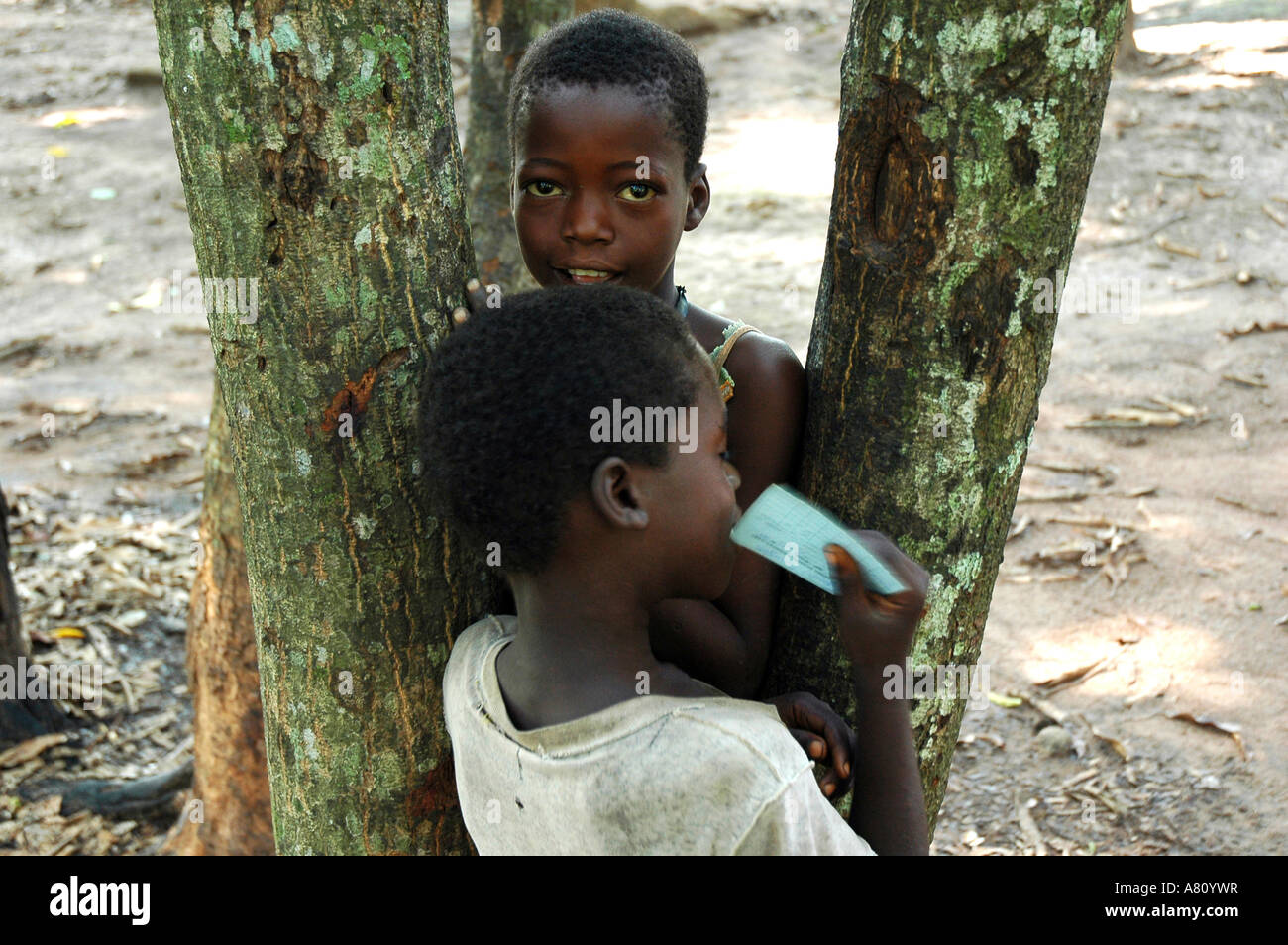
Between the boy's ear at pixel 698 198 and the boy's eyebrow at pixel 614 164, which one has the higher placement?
the boy's eyebrow at pixel 614 164

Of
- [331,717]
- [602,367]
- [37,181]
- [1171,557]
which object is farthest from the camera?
[37,181]

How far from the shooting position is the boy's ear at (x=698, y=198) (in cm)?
225

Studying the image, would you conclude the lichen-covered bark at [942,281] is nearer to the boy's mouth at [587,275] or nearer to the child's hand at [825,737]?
the child's hand at [825,737]

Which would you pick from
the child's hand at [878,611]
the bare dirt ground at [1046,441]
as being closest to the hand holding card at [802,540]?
the child's hand at [878,611]

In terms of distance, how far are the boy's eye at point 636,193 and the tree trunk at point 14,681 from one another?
9.72 feet

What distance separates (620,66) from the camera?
205 cm

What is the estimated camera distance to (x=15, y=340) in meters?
7.65

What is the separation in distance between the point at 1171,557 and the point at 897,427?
3708 millimetres

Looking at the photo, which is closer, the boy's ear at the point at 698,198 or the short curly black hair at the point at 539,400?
the short curly black hair at the point at 539,400

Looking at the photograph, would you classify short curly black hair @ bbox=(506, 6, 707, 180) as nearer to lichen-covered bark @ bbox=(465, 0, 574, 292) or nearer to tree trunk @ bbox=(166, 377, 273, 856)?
tree trunk @ bbox=(166, 377, 273, 856)

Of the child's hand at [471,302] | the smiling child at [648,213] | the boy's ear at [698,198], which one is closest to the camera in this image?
the child's hand at [471,302]

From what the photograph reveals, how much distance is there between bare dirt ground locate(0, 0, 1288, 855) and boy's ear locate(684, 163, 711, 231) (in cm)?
241
